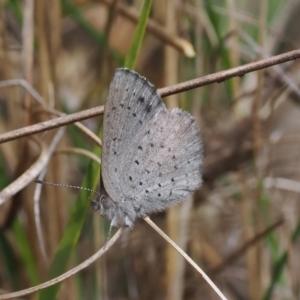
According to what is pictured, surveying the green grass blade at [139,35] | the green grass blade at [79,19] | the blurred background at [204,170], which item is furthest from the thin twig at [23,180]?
the green grass blade at [79,19]

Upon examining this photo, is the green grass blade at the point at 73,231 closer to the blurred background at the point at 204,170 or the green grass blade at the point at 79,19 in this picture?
the blurred background at the point at 204,170

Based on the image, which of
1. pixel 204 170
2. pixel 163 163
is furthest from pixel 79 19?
pixel 163 163

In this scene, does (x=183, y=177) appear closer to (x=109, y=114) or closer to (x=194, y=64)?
(x=109, y=114)

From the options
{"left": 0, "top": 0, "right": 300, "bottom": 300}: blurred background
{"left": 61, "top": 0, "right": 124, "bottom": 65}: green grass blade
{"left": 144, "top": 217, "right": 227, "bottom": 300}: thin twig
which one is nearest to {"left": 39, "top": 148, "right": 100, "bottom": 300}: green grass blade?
{"left": 0, "top": 0, "right": 300, "bottom": 300}: blurred background

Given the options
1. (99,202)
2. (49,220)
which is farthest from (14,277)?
(99,202)

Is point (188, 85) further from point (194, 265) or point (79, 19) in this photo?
point (79, 19)
